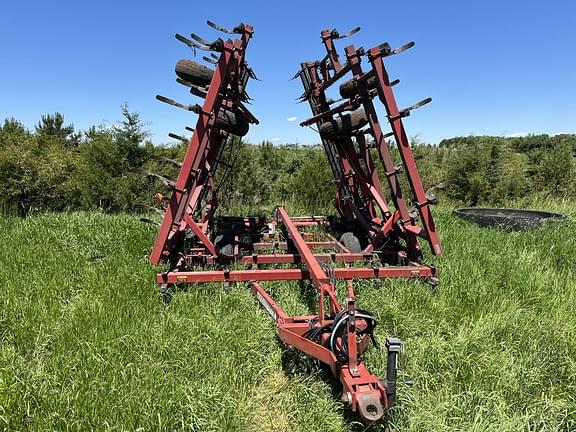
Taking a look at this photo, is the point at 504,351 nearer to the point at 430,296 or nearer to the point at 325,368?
the point at 430,296

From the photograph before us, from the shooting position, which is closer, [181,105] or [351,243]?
[181,105]

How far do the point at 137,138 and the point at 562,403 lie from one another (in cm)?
1332

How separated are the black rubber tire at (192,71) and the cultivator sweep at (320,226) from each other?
1 centimetres

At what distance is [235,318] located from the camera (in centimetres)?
350

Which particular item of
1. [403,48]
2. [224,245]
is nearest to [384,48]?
[403,48]

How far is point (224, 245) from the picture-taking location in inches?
215

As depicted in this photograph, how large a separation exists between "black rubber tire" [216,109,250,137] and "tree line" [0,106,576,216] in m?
4.36

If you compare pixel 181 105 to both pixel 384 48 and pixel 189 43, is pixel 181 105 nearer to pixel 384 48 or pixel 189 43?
pixel 189 43

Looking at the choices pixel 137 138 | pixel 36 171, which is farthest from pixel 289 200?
pixel 36 171

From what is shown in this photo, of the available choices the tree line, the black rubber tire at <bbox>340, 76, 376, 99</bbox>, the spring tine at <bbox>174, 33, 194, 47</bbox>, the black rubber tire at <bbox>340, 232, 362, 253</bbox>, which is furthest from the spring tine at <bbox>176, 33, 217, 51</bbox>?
the tree line

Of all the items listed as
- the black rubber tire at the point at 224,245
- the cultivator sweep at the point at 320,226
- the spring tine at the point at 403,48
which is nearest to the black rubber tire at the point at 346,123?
the cultivator sweep at the point at 320,226

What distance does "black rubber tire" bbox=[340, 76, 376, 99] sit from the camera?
15.8 ft

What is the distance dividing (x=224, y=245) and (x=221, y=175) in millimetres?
6728

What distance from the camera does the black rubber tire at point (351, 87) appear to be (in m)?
4.82
